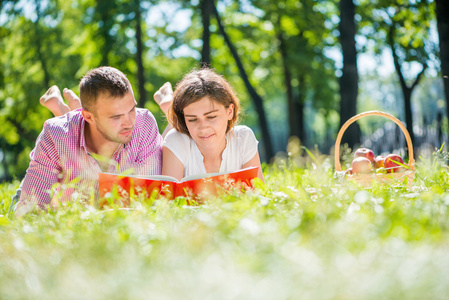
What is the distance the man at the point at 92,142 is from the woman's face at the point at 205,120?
43 cm

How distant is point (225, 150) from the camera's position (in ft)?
12.2

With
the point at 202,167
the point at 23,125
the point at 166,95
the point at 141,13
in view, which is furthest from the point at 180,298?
the point at 23,125

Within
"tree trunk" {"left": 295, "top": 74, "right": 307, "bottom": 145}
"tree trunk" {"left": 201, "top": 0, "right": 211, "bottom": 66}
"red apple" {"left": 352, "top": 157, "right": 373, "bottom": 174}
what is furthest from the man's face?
"tree trunk" {"left": 295, "top": 74, "right": 307, "bottom": 145}

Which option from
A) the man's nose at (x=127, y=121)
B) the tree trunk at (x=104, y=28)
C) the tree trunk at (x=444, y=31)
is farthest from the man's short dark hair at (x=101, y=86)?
the tree trunk at (x=104, y=28)

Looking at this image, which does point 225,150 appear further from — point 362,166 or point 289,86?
point 289,86

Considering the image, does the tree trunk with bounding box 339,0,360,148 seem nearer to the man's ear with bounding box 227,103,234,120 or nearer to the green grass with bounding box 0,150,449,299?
the man's ear with bounding box 227,103,234,120

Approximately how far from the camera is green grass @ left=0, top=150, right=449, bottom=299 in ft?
3.82

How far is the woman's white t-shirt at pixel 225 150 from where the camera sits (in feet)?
11.7

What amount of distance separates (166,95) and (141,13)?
8133mm

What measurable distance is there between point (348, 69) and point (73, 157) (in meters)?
5.22

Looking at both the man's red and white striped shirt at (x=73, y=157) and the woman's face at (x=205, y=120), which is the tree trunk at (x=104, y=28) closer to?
the man's red and white striped shirt at (x=73, y=157)

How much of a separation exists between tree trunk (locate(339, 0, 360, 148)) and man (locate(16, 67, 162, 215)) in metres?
4.44

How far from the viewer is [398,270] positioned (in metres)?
1.22

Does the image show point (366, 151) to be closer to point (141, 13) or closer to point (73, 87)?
point (141, 13)
